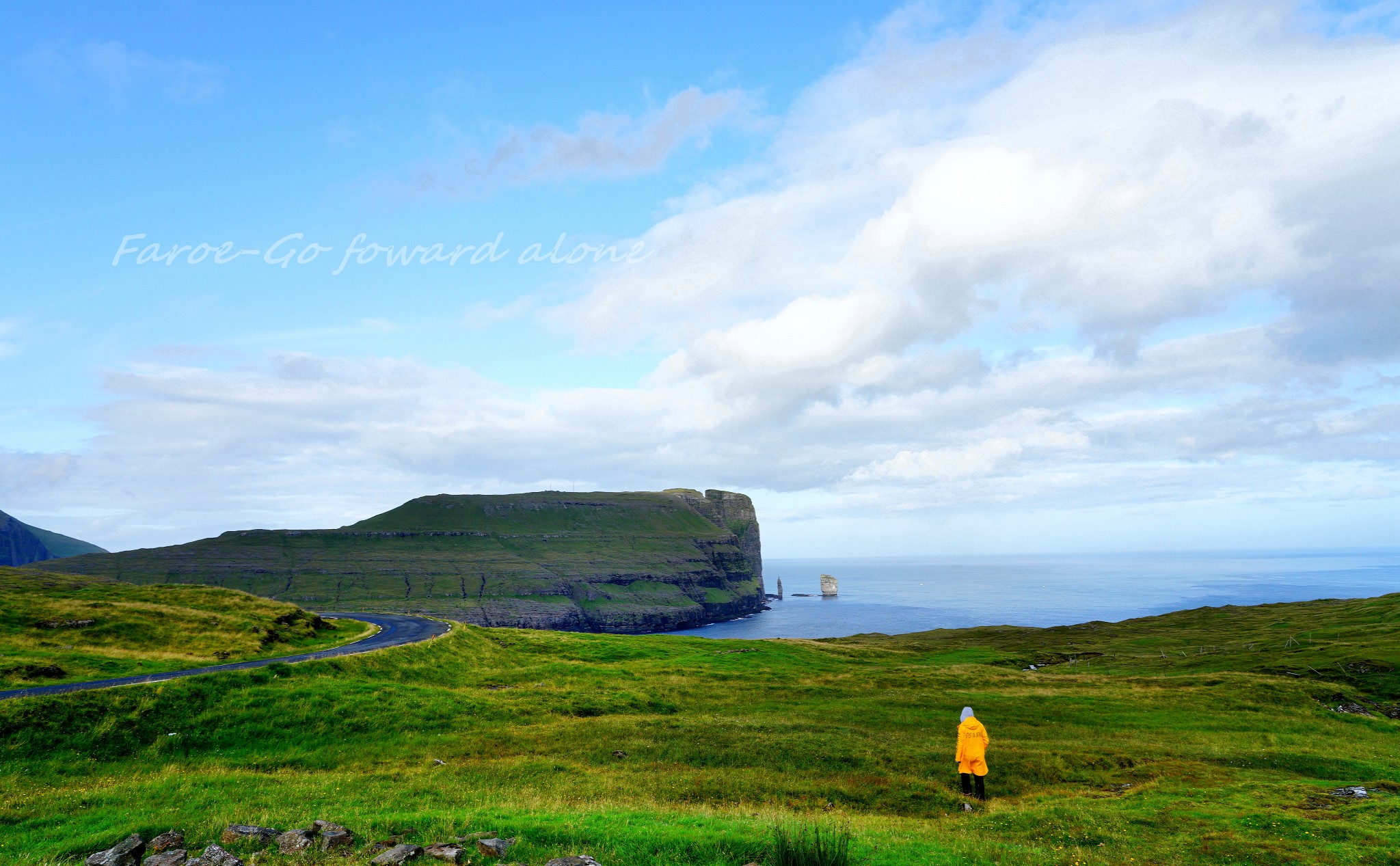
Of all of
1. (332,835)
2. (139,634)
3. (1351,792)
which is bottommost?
(1351,792)

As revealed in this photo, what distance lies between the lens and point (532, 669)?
197 ft

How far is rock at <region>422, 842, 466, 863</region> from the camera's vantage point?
16.5 meters

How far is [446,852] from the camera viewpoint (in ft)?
54.9

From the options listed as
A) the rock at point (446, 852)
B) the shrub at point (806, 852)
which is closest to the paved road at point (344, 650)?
the rock at point (446, 852)

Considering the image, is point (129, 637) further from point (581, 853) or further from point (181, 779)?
point (581, 853)

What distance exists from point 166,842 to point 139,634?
5179cm

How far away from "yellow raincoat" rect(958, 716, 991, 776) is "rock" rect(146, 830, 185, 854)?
2504 cm

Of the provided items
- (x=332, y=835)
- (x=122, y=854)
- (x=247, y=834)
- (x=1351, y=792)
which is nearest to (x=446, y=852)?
(x=332, y=835)

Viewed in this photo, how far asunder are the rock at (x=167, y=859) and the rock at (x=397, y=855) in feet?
15.1

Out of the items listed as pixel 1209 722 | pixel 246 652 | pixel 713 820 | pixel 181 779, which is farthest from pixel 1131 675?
pixel 246 652

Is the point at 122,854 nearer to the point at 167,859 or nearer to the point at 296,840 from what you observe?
the point at 167,859

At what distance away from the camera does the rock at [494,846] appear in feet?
55.1

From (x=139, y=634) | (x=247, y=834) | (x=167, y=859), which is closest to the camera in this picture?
(x=167, y=859)

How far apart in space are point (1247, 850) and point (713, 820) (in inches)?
600
